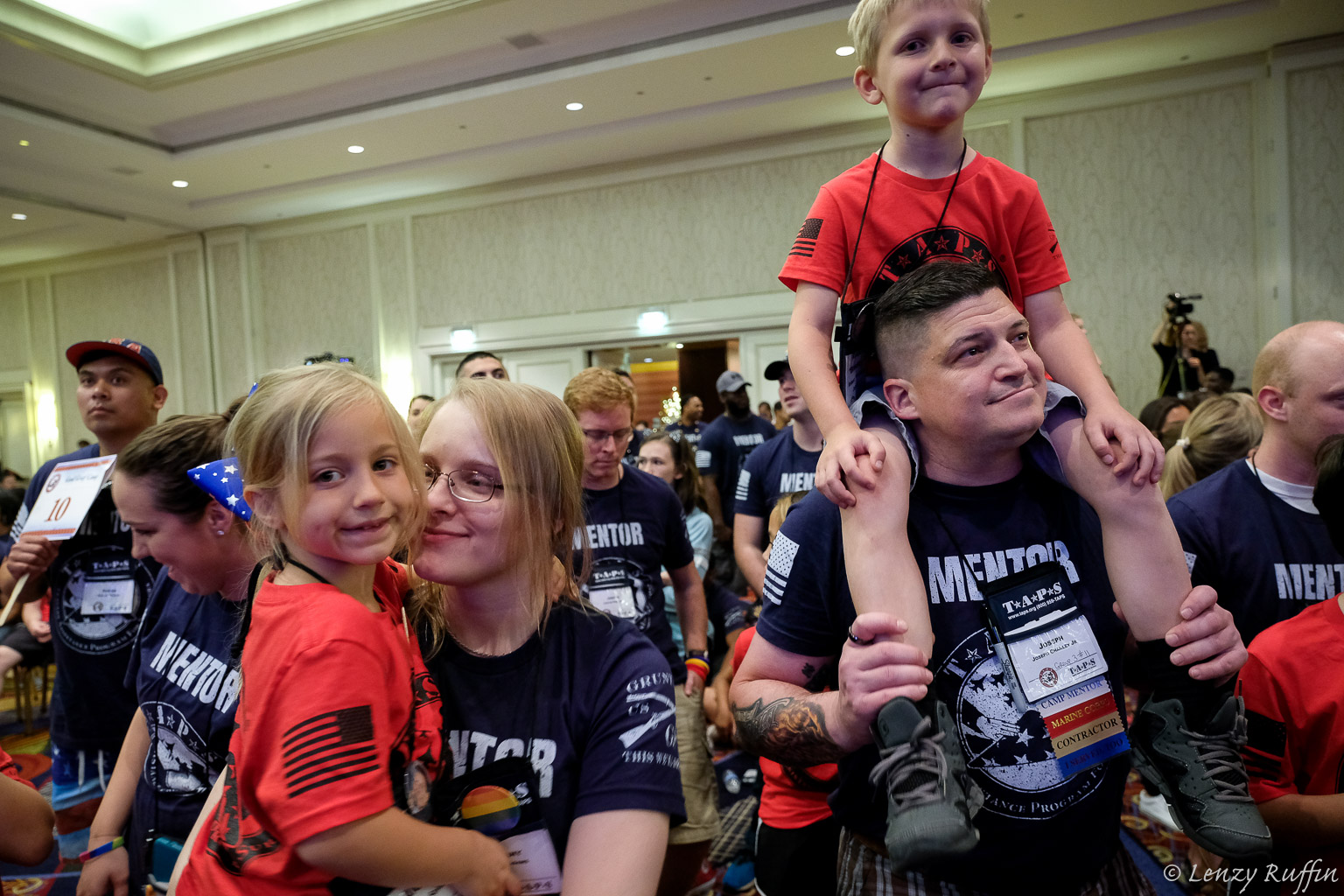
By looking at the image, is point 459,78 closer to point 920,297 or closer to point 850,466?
point 920,297

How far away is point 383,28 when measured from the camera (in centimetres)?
711

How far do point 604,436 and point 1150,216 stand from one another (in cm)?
768

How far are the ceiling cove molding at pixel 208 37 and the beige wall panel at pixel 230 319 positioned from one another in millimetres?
4539

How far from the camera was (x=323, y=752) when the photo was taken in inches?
38.2

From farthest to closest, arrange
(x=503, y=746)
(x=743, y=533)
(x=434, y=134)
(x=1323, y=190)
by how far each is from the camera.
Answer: (x=434, y=134) → (x=1323, y=190) → (x=743, y=533) → (x=503, y=746)

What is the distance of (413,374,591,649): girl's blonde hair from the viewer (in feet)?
4.12

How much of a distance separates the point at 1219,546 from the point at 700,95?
302 inches

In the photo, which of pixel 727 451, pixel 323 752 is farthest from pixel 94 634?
pixel 727 451

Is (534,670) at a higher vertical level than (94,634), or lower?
higher

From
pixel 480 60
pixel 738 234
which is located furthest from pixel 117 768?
pixel 738 234

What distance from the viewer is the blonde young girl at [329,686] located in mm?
975

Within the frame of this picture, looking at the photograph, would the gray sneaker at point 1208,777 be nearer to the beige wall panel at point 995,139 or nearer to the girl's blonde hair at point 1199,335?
the girl's blonde hair at point 1199,335

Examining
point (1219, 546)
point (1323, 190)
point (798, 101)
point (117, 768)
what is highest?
point (798, 101)

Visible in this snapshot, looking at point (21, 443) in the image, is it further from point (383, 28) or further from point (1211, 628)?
point (1211, 628)
